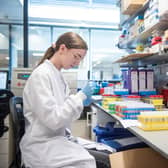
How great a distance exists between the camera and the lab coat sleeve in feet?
3.02

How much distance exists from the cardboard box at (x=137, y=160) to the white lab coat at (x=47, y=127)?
0.23 metres

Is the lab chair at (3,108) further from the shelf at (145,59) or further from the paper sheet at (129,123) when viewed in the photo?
the shelf at (145,59)

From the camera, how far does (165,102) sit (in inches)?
64.3

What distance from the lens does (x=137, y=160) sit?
3.90 ft

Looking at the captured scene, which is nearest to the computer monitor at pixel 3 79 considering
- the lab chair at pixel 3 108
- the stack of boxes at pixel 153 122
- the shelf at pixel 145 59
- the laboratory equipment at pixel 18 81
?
the laboratory equipment at pixel 18 81

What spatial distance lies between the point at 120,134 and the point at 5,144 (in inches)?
46.8

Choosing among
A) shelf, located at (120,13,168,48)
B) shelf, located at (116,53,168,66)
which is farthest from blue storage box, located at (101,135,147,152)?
shelf, located at (120,13,168,48)

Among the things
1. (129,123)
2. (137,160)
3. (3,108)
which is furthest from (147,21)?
(3,108)

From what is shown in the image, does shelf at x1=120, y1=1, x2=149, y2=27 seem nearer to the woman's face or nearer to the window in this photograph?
the woman's face

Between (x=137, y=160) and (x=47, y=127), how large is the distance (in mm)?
619

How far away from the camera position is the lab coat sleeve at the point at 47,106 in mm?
922

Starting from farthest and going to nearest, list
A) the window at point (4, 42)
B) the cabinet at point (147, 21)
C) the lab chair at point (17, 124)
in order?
1. the window at point (4, 42)
2. the cabinet at point (147, 21)
3. the lab chair at point (17, 124)

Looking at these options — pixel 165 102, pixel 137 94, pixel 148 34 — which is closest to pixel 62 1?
pixel 148 34

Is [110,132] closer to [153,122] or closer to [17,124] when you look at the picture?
[153,122]
